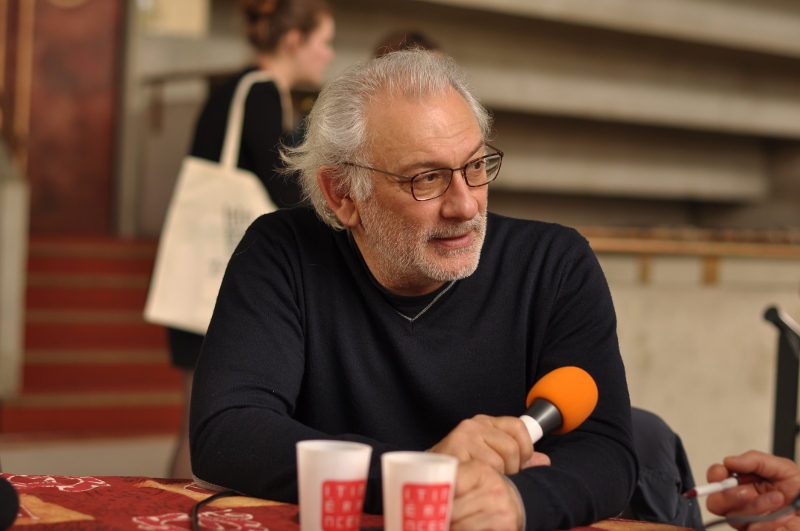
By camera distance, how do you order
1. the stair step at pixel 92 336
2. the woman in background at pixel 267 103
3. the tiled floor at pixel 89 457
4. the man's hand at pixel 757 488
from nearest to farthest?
the man's hand at pixel 757 488 < the woman in background at pixel 267 103 < the tiled floor at pixel 89 457 < the stair step at pixel 92 336

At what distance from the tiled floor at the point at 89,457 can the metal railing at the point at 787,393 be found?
2.19 m

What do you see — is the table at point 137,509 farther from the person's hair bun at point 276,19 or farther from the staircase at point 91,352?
the staircase at point 91,352

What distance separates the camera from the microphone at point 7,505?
797 millimetres

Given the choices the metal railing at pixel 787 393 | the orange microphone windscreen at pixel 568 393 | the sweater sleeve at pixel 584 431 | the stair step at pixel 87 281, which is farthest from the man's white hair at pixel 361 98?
the stair step at pixel 87 281

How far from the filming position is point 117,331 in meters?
4.27

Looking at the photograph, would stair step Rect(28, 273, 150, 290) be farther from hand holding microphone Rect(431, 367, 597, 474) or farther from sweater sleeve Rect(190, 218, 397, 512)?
hand holding microphone Rect(431, 367, 597, 474)

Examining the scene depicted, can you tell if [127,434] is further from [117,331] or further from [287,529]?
[287,529]

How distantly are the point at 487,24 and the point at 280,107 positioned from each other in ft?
12.3

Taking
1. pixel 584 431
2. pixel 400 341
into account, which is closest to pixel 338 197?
pixel 400 341

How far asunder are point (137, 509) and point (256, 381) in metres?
0.28

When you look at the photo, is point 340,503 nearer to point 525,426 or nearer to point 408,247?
point 525,426

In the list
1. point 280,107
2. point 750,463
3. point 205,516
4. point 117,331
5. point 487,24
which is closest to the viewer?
point 205,516

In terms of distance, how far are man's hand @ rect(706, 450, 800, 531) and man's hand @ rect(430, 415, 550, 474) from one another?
326 millimetres

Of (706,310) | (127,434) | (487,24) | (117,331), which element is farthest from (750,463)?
(487,24)
